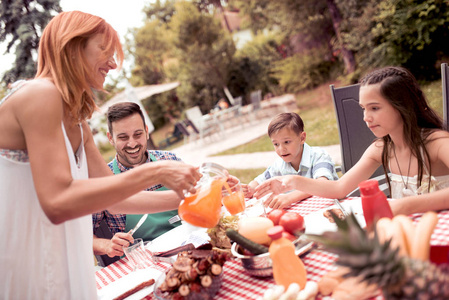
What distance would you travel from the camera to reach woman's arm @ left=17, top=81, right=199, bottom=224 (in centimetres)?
121

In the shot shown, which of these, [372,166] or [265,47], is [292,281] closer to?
[372,166]

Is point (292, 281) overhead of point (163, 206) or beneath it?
beneath

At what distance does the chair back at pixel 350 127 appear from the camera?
3.04 m

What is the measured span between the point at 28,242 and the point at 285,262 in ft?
3.10

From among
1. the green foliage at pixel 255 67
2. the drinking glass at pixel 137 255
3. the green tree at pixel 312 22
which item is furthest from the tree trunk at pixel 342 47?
the drinking glass at pixel 137 255

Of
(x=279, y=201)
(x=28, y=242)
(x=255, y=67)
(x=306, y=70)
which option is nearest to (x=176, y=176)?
(x=28, y=242)

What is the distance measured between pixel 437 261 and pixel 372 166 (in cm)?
124

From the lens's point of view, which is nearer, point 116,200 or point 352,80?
point 116,200

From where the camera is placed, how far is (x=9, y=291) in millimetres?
1369

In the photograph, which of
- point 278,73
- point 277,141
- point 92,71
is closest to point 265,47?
point 278,73

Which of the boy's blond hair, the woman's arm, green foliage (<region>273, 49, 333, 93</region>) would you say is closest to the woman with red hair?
the woman's arm

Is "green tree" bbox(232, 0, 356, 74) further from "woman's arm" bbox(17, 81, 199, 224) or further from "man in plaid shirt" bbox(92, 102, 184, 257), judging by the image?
"woman's arm" bbox(17, 81, 199, 224)

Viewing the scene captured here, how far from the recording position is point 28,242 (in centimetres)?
136

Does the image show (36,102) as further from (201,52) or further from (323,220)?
(201,52)
